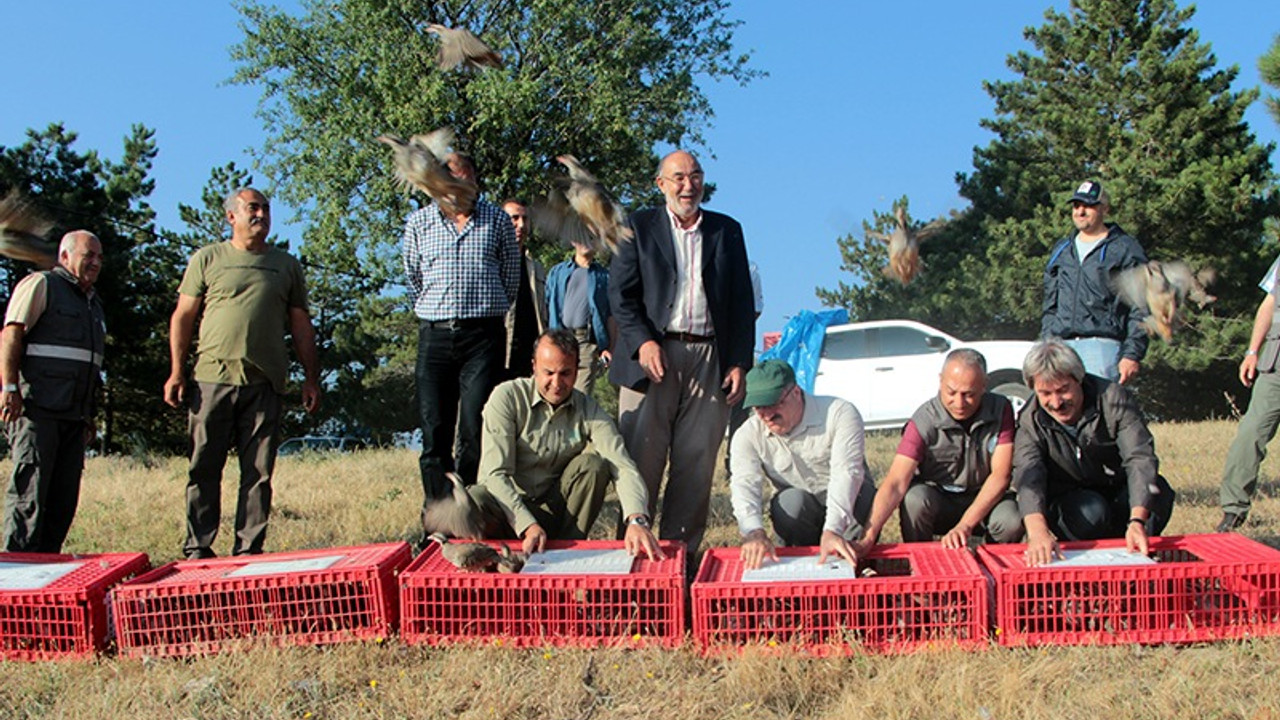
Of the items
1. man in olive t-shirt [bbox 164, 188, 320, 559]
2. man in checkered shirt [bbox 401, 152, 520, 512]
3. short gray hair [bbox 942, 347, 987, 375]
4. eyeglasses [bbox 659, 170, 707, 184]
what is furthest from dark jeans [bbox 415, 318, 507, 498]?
short gray hair [bbox 942, 347, 987, 375]

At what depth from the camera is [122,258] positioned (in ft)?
80.8

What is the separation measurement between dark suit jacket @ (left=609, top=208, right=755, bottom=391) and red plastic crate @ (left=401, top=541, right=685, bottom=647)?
137 cm

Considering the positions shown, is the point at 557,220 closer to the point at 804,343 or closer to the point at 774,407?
the point at 774,407

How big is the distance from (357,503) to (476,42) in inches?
120

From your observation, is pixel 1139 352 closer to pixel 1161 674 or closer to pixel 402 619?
pixel 1161 674

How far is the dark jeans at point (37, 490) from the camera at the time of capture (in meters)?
5.11

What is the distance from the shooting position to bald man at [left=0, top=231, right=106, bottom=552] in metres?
5.10

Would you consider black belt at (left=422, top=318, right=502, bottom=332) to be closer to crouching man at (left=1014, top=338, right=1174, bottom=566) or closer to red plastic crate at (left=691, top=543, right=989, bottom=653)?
red plastic crate at (left=691, top=543, right=989, bottom=653)

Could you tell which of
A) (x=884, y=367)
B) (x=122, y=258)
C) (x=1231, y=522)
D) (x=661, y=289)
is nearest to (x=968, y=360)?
(x=661, y=289)

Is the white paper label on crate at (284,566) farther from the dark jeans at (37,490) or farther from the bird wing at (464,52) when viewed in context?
the bird wing at (464,52)

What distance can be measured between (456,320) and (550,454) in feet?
3.44

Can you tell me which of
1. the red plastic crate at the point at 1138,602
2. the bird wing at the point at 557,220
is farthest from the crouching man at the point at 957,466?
the bird wing at the point at 557,220

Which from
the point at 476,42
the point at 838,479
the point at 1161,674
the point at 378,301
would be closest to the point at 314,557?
the point at 838,479

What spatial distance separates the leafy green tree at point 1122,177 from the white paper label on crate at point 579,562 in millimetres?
18606
